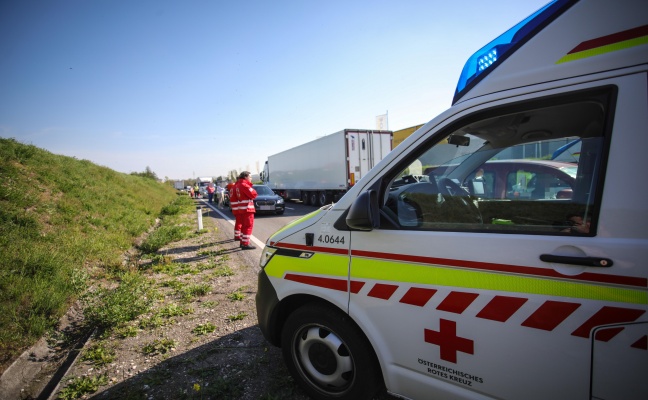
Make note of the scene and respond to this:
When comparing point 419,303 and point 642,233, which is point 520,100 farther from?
point 419,303

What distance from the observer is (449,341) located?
1.57 metres

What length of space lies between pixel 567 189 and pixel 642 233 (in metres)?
0.43

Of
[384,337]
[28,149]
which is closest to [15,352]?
[384,337]

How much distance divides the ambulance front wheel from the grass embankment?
2.82m

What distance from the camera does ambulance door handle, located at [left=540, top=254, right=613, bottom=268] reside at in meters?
→ 1.19

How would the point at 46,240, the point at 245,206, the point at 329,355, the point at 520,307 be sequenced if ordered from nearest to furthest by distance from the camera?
the point at 520,307
the point at 329,355
the point at 46,240
the point at 245,206

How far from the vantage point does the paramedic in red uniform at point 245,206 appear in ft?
23.7

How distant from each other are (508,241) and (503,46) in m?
1.03

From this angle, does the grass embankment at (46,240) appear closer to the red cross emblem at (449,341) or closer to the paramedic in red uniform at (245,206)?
the paramedic in red uniform at (245,206)

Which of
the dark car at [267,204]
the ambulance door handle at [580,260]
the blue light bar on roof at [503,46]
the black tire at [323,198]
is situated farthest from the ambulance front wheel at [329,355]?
the black tire at [323,198]

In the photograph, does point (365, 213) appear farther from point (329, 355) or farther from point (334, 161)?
point (334, 161)

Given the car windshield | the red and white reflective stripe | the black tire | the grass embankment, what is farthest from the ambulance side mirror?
the black tire

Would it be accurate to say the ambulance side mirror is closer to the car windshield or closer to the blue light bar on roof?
the blue light bar on roof

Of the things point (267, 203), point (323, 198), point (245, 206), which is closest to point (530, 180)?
point (245, 206)
